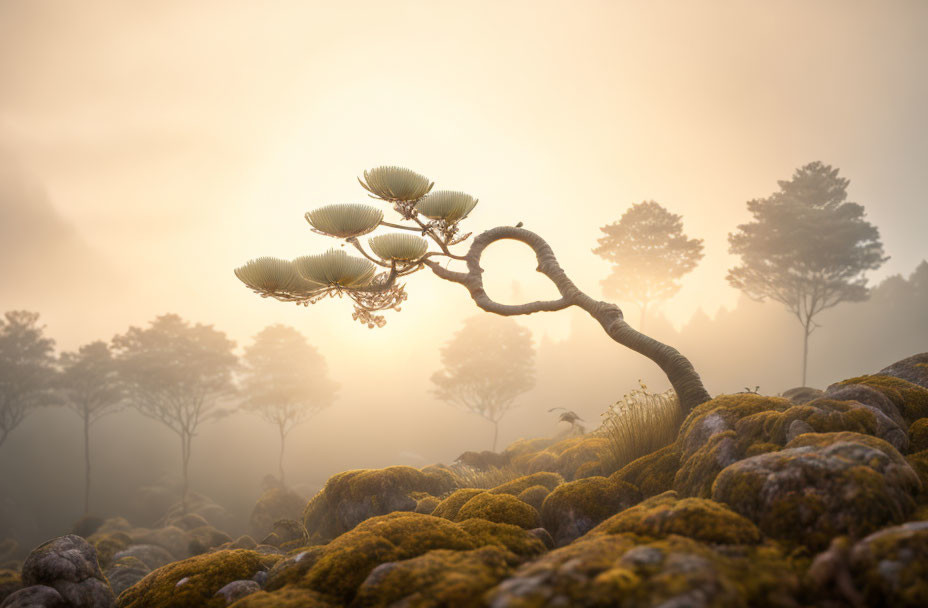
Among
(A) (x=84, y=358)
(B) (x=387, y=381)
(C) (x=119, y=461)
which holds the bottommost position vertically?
(C) (x=119, y=461)

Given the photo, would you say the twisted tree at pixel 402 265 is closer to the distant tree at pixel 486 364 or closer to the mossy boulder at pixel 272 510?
the mossy boulder at pixel 272 510

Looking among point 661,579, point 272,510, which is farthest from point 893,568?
point 272,510

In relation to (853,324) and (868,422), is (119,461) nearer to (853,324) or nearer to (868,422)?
(868,422)

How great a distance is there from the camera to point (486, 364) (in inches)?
1166

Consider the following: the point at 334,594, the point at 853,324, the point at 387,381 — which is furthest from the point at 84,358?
the point at 853,324

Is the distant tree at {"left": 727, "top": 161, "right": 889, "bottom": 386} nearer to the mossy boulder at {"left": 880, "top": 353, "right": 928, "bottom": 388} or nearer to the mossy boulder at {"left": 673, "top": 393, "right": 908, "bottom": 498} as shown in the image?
the mossy boulder at {"left": 880, "top": 353, "right": 928, "bottom": 388}

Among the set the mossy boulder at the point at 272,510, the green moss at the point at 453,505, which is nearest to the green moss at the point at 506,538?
the green moss at the point at 453,505

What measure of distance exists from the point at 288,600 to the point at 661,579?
2620mm

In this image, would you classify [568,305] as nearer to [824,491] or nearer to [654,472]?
[654,472]

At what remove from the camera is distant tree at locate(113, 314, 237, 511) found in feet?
89.8

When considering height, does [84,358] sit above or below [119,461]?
above

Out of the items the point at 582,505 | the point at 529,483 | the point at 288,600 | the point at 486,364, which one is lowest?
the point at 529,483

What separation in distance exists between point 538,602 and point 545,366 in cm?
4454

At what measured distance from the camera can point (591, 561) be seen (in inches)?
104
